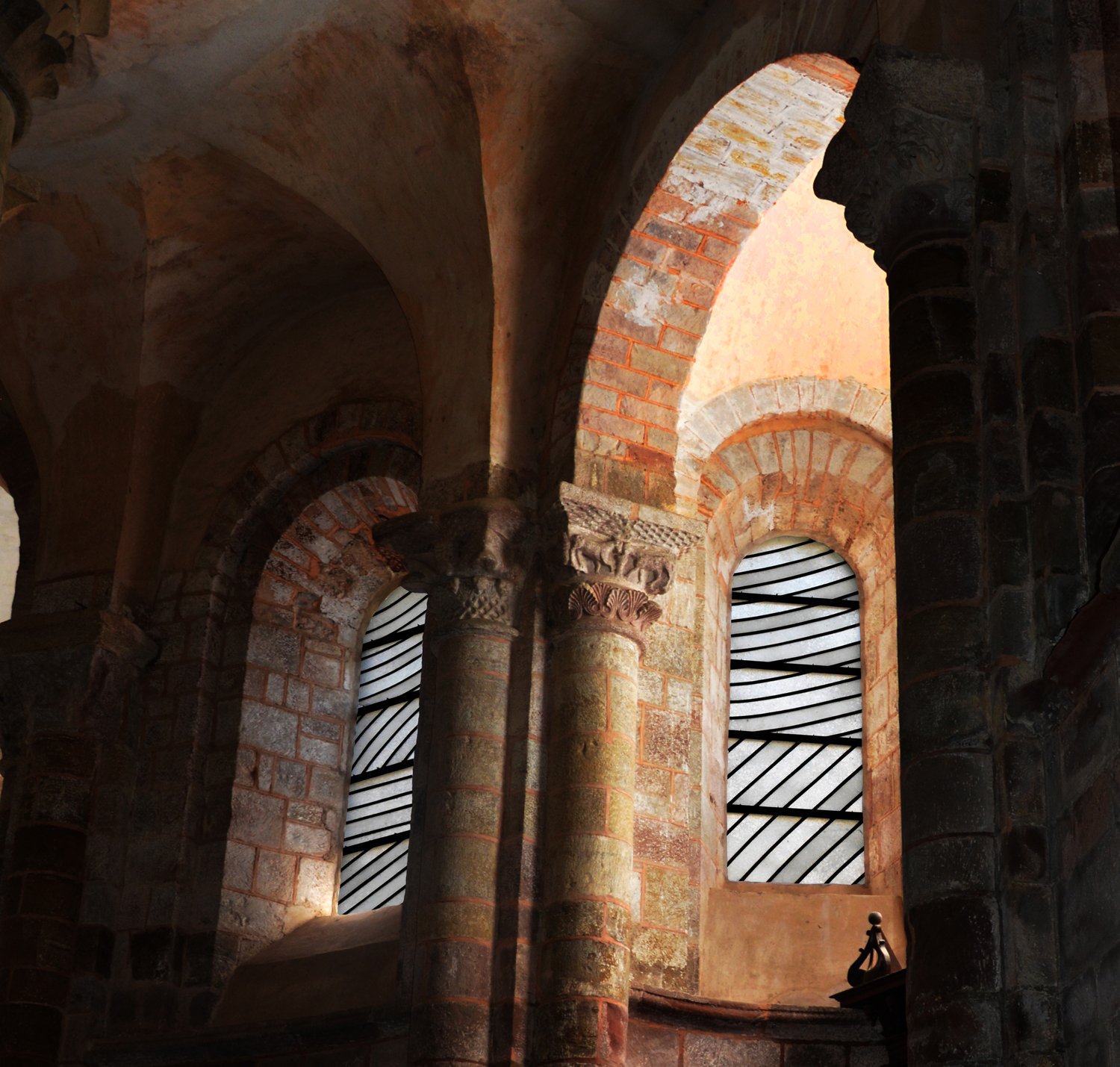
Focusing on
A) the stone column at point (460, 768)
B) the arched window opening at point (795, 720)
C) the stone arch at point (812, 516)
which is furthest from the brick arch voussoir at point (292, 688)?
the arched window opening at point (795, 720)

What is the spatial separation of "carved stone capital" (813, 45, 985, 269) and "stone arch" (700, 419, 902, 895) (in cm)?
390

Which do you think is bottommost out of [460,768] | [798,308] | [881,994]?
[881,994]

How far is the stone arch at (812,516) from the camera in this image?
9.23 meters

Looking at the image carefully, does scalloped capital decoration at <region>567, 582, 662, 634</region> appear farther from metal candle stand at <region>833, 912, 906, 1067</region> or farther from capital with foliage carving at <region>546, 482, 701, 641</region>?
metal candle stand at <region>833, 912, 906, 1067</region>

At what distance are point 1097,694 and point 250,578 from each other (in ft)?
20.4

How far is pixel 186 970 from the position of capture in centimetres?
876

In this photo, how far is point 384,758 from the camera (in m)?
9.55

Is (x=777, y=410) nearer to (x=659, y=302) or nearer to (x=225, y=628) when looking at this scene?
(x=659, y=302)

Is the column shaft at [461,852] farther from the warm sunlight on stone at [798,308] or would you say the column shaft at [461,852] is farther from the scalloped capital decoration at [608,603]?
the warm sunlight on stone at [798,308]

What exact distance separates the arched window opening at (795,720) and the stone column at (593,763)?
1.47 m

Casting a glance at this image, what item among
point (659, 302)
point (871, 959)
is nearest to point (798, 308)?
point (659, 302)

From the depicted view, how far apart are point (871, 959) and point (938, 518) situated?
11.1 feet

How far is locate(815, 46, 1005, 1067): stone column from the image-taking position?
4422 millimetres

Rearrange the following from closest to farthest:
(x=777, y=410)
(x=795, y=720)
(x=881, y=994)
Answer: (x=881, y=994) → (x=795, y=720) → (x=777, y=410)
